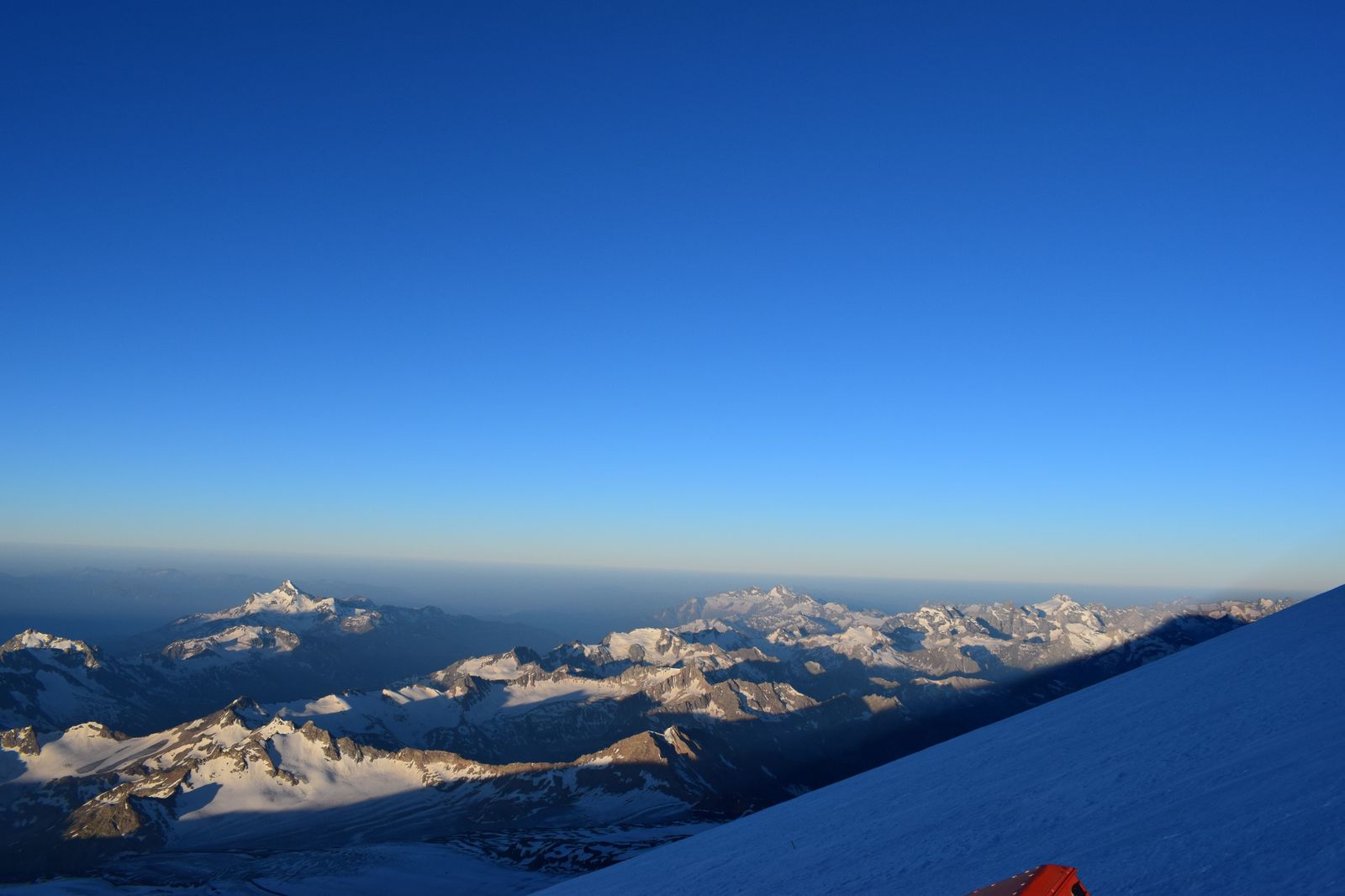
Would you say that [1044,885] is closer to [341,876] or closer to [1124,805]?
[1124,805]

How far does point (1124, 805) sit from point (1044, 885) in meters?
6.28

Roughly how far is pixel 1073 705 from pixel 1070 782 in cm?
1411

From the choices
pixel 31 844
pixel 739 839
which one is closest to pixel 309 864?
pixel 31 844

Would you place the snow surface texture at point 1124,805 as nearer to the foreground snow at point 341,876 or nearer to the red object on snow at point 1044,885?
the red object on snow at point 1044,885

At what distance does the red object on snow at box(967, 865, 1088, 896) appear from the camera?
5961mm

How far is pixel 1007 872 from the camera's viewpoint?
9.84 meters

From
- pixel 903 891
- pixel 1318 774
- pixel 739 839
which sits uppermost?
pixel 1318 774

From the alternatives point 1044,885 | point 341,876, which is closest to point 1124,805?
point 1044,885

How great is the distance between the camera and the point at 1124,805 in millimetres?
10719

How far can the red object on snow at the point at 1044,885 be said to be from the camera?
5.96m

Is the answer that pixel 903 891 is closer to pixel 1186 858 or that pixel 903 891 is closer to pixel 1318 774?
pixel 1186 858

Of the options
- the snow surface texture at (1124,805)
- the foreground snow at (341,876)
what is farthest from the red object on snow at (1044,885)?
the foreground snow at (341,876)

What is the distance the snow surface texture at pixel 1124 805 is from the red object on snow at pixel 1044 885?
1687 mm

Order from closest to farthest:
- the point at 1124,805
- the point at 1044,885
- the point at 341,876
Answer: the point at 1044,885 < the point at 1124,805 < the point at 341,876
